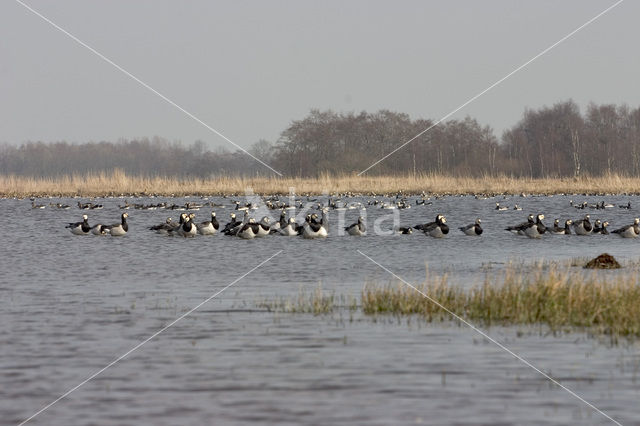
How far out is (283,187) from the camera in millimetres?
71062

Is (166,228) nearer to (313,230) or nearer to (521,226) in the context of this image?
(313,230)

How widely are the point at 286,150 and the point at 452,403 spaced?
9708 cm

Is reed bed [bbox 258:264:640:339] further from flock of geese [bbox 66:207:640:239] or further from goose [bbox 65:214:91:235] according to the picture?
goose [bbox 65:214:91:235]

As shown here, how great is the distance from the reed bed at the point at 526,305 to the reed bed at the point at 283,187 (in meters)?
51.7

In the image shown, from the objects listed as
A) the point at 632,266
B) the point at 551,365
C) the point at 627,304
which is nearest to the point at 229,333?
the point at 551,365

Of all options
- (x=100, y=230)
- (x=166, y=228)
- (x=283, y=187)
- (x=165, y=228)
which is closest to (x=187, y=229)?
(x=166, y=228)

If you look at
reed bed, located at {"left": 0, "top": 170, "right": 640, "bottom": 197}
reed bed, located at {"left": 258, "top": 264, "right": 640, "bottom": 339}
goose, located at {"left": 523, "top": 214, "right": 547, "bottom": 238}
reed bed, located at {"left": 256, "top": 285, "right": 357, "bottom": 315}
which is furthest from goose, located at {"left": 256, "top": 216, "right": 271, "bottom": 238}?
reed bed, located at {"left": 0, "top": 170, "right": 640, "bottom": 197}

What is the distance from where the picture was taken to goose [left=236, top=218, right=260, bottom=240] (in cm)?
3628

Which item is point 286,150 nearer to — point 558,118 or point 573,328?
point 558,118

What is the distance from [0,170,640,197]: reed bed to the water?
47.1 metres

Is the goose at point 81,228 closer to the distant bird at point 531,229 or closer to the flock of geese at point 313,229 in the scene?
the flock of geese at point 313,229

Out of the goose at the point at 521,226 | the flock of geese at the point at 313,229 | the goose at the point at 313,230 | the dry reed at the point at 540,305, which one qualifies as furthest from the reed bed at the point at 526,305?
the goose at the point at 521,226

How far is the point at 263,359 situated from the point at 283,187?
58.8 meters

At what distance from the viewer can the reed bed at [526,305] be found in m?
14.7
